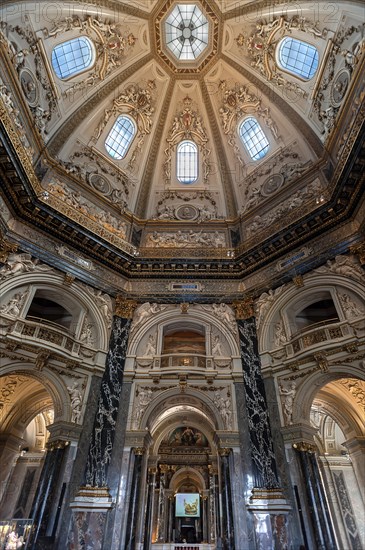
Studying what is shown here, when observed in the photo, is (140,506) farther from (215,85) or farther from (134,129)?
(215,85)

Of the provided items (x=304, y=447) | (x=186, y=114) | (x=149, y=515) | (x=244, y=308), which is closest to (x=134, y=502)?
(x=149, y=515)

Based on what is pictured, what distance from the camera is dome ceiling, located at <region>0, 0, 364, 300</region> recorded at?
47.4 ft

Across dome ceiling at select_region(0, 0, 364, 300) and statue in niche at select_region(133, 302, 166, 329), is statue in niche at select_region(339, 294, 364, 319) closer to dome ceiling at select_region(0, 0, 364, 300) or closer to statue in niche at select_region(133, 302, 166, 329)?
dome ceiling at select_region(0, 0, 364, 300)

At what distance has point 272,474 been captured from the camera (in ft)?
38.6

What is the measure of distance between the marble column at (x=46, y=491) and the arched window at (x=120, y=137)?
15.0 meters

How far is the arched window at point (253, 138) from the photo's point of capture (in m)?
19.2

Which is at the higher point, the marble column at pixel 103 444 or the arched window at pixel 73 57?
the arched window at pixel 73 57

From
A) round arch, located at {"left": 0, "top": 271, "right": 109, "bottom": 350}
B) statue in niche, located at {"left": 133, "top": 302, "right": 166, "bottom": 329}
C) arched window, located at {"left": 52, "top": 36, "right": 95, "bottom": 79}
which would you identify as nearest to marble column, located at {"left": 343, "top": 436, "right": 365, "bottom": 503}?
statue in niche, located at {"left": 133, "top": 302, "right": 166, "bottom": 329}

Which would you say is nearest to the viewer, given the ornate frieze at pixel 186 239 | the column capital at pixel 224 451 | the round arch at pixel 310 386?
the round arch at pixel 310 386

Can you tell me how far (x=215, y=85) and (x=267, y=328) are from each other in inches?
575

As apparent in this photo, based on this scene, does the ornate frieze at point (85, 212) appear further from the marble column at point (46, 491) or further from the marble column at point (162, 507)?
the marble column at point (162, 507)

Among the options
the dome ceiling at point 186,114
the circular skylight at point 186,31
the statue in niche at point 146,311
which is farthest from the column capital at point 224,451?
the circular skylight at point 186,31

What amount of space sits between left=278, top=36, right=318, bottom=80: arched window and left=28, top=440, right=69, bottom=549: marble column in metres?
19.0

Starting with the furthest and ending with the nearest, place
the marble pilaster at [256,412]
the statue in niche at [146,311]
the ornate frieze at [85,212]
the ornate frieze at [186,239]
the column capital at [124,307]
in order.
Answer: the ornate frieze at [186,239], the statue in niche at [146,311], the column capital at [124,307], the ornate frieze at [85,212], the marble pilaster at [256,412]
